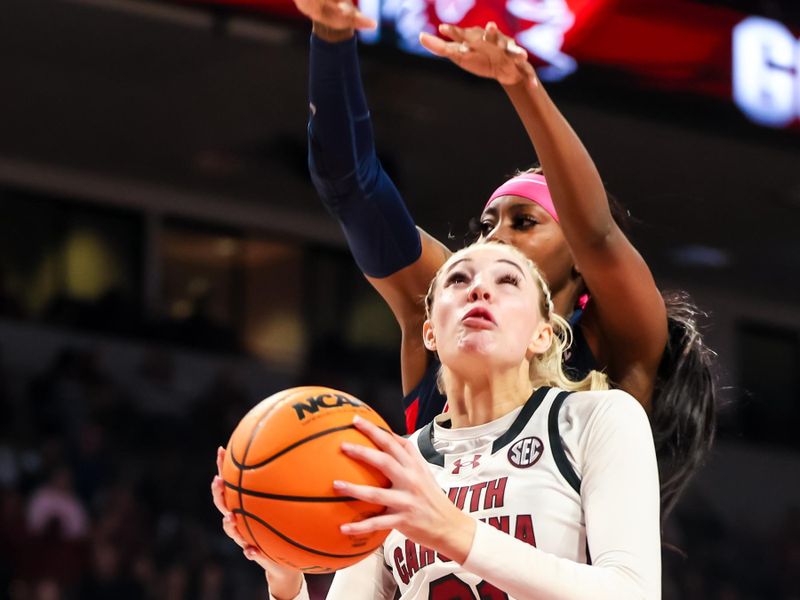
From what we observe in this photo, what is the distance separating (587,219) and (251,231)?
9199mm

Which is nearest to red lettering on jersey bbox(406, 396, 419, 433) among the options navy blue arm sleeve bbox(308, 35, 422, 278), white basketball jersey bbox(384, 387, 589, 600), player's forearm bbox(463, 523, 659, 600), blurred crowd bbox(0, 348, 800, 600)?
navy blue arm sleeve bbox(308, 35, 422, 278)

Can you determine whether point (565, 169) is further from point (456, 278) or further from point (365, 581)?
point (365, 581)

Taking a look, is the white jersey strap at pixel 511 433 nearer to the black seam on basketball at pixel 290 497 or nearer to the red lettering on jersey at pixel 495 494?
the red lettering on jersey at pixel 495 494

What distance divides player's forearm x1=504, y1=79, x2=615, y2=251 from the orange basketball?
24.3 inches

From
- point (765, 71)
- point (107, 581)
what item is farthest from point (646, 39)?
point (107, 581)

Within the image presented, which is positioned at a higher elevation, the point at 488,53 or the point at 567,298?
the point at 488,53

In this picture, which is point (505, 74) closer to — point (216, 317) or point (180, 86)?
point (180, 86)

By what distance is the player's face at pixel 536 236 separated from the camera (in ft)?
8.95

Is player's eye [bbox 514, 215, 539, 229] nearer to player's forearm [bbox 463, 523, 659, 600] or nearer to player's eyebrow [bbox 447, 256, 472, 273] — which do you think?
player's eyebrow [bbox 447, 256, 472, 273]

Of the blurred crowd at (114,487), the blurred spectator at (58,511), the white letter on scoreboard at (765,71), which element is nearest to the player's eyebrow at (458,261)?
the white letter on scoreboard at (765,71)

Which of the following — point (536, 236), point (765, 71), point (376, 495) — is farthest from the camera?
point (765, 71)

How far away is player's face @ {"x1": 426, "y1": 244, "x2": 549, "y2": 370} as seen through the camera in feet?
7.39

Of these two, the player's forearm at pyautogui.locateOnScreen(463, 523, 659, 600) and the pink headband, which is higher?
the pink headband

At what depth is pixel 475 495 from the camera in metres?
2.21
